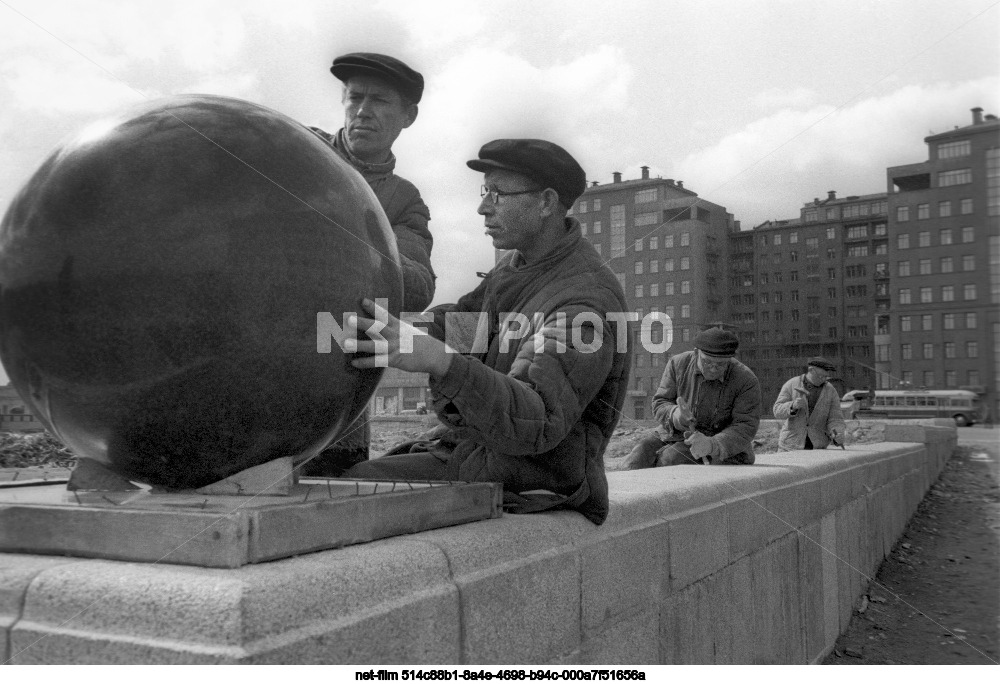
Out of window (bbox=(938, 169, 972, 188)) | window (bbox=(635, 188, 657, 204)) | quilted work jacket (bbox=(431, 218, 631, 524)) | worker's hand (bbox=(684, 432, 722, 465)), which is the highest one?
window (bbox=(635, 188, 657, 204))

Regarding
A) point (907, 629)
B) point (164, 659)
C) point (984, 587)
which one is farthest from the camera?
point (984, 587)

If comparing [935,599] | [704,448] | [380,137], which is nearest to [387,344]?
[380,137]

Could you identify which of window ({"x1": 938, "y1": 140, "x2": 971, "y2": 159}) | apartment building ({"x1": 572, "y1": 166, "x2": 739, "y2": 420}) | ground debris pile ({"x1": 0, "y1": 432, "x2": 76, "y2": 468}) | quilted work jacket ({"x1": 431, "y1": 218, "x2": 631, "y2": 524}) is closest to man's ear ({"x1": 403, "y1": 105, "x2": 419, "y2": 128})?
quilted work jacket ({"x1": 431, "y1": 218, "x2": 631, "y2": 524})

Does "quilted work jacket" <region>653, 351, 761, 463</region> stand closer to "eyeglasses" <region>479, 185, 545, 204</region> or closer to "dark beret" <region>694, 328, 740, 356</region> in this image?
"dark beret" <region>694, 328, 740, 356</region>

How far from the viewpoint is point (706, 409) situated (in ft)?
25.8

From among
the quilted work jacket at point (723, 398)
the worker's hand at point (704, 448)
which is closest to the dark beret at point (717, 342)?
the quilted work jacket at point (723, 398)

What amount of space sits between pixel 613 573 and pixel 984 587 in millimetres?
7044

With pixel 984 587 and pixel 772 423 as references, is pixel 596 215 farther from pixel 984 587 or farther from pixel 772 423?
pixel 772 423

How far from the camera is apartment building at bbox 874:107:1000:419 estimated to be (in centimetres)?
1288

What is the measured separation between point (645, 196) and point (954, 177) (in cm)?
721

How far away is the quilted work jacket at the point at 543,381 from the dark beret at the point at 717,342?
14.4 feet

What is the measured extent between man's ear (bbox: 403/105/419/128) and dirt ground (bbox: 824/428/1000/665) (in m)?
4.78
